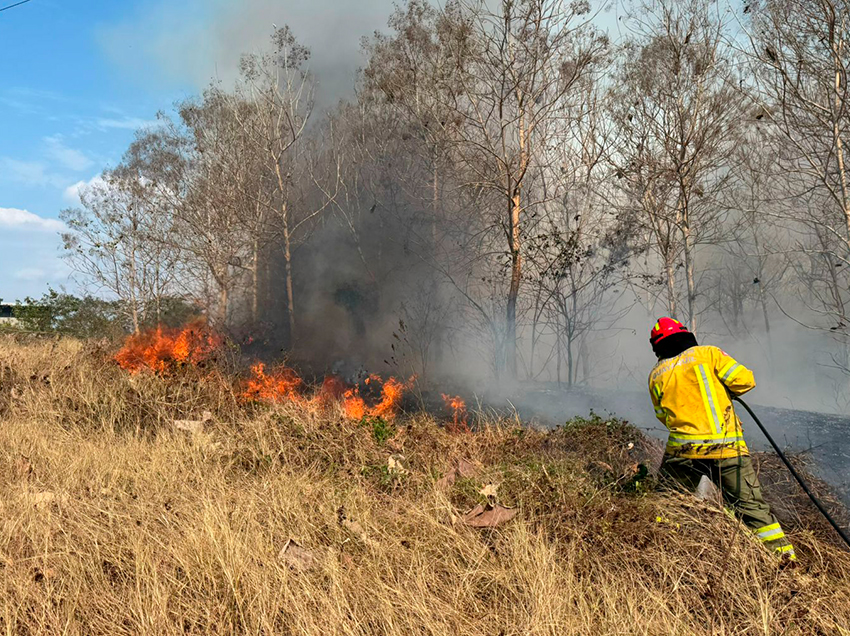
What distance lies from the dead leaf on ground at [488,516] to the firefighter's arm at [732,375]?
166cm

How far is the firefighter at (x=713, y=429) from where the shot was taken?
3.98m

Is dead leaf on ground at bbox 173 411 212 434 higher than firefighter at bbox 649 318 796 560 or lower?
lower

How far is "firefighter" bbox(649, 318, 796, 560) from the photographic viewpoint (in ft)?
13.1

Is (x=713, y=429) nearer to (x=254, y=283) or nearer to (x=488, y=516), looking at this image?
(x=488, y=516)

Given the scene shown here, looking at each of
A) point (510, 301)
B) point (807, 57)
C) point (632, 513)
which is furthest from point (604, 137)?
point (632, 513)

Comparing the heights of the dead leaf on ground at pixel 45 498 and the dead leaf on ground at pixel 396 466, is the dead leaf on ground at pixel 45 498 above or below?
above

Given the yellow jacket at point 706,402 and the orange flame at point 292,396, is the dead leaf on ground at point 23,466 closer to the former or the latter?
the orange flame at point 292,396

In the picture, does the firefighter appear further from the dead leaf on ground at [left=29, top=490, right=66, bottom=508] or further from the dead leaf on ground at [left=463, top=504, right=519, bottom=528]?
the dead leaf on ground at [left=29, top=490, right=66, bottom=508]

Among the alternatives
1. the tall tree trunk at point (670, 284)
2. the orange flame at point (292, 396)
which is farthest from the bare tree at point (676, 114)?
the orange flame at point (292, 396)

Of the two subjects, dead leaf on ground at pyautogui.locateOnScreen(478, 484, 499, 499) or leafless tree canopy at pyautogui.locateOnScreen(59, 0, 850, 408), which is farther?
leafless tree canopy at pyautogui.locateOnScreen(59, 0, 850, 408)

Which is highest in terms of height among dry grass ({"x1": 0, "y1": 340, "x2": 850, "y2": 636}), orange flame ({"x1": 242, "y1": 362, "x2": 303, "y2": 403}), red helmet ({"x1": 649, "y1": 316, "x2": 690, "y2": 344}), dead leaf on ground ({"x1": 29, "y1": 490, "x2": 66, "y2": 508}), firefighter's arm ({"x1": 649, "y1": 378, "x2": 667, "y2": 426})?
red helmet ({"x1": 649, "y1": 316, "x2": 690, "y2": 344})

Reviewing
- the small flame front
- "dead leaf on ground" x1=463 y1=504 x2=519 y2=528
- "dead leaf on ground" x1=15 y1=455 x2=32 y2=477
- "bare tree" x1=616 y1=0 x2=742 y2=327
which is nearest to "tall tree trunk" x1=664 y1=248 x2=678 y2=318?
"bare tree" x1=616 y1=0 x2=742 y2=327

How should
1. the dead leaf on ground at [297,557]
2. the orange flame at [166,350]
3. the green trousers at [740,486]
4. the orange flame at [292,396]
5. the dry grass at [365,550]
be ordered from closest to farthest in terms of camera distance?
the dry grass at [365,550] < the dead leaf on ground at [297,557] < the green trousers at [740,486] < the orange flame at [292,396] < the orange flame at [166,350]

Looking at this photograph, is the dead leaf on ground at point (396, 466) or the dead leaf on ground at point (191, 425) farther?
the dead leaf on ground at point (191, 425)
